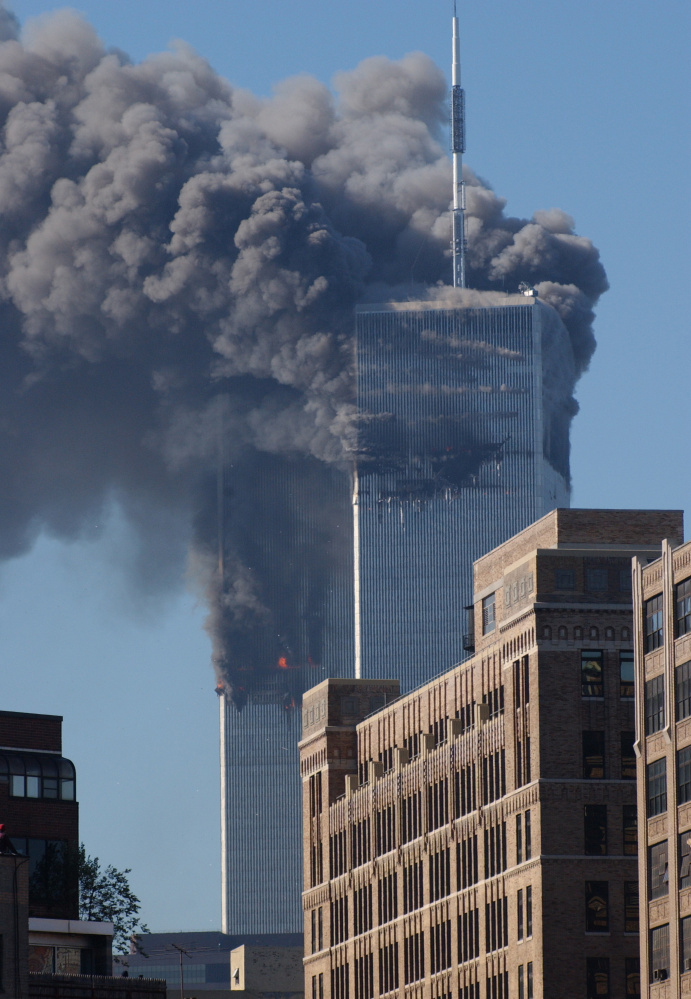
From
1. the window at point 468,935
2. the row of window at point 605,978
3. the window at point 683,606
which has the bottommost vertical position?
the row of window at point 605,978

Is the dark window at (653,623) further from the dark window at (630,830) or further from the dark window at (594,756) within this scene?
the dark window at (630,830)

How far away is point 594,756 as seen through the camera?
119938mm

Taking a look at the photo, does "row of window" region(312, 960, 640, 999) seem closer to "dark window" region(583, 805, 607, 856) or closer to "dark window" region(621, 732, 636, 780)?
"dark window" region(583, 805, 607, 856)

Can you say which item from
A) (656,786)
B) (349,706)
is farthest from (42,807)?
(349,706)

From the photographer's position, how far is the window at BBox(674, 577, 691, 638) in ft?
343

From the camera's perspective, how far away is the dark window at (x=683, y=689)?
10362 cm

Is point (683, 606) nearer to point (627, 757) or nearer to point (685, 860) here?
point (685, 860)

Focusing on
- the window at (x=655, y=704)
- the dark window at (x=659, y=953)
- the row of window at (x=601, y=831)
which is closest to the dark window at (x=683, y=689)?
the window at (x=655, y=704)

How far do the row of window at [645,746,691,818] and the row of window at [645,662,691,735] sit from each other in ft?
4.71

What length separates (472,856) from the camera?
13038cm

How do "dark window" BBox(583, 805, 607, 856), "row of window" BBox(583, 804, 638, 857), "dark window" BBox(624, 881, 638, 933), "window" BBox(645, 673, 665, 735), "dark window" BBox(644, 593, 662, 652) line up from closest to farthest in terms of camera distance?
"window" BBox(645, 673, 665, 735) < "dark window" BBox(644, 593, 662, 652) < "dark window" BBox(624, 881, 638, 933) < "row of window" BBox(583, 804, 638, 857) < "dark window" BBox(583, 805, 607, 856)

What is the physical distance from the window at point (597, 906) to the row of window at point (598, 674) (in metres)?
8.84

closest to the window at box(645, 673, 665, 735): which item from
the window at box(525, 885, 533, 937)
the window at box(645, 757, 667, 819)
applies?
the window at box(645, 757, 667, 819)

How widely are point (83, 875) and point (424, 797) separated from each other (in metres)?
39.5
